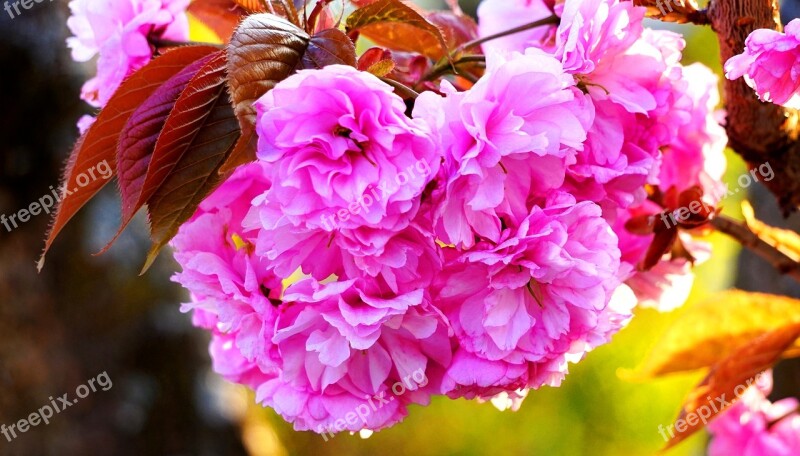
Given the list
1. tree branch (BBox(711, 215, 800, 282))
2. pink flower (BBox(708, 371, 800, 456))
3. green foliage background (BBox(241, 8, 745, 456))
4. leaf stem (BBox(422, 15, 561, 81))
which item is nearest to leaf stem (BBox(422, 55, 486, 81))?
leaf stem (BBox(422, 15, 561, 81))

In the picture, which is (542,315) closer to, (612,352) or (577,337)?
(577,337)

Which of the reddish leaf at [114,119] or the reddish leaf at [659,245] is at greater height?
the reddish leaf at [114,119]

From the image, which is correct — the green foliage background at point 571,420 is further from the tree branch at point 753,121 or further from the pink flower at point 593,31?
the pink flower at point 593,31

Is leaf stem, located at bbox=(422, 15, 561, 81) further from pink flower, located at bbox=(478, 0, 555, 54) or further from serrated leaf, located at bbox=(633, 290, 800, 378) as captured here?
serrated leaf, located at bbox=(633, 290, 800, 378)

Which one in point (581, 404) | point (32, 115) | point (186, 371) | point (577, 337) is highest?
point (577, 337)

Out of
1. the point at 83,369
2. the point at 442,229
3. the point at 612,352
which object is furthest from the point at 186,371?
A: the point at 612,352
